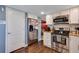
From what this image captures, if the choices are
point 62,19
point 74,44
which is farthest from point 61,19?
point 74,44

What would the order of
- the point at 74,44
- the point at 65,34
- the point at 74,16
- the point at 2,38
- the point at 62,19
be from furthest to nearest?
the point at 62,19, the point at 65,34, the point at 74,16, the point at 2,38, the point at 74,44

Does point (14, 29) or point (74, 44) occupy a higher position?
point (14, 29)

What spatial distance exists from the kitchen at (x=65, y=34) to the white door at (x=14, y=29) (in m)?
1.40

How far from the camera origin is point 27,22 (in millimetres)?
5512

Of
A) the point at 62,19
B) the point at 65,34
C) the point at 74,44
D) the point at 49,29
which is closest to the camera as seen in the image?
the point at 74,44

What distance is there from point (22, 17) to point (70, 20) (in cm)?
246

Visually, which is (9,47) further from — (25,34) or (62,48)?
(62,48)

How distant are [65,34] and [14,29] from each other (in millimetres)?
2301

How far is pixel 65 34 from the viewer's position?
156 inches

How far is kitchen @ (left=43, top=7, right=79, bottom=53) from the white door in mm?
1401

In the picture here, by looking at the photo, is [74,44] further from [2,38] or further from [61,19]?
[2,38]
